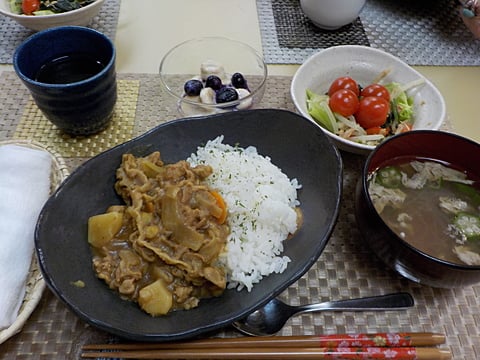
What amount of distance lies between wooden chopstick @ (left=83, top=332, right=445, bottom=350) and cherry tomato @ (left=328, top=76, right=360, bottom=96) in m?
1.14

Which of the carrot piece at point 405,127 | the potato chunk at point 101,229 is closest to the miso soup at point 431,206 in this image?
the carrot piece at point 405,127

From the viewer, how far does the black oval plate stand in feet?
4.15

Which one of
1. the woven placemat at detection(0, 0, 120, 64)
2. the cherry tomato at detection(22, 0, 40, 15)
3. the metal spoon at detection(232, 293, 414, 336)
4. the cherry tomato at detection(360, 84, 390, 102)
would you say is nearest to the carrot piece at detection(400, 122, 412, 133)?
the cherry tomato at detection(360, 84, 390, 102)

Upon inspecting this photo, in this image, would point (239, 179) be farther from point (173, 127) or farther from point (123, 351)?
point (123, 351)

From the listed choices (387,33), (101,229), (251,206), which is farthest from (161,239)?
(387,33)

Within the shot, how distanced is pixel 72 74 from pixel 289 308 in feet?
4.36

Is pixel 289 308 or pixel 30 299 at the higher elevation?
pixel 289 308

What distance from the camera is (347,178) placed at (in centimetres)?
189

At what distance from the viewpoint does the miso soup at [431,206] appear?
1.51m

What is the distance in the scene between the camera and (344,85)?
6.70 ft

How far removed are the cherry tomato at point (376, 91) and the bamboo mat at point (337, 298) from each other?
0.31 metres

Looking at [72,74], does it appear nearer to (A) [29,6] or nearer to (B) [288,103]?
(A) [29,6]

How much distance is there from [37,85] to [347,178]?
130 cm

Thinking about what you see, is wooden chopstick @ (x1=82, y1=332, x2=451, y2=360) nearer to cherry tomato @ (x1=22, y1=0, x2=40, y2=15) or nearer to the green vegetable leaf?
the green vegetable leaf
